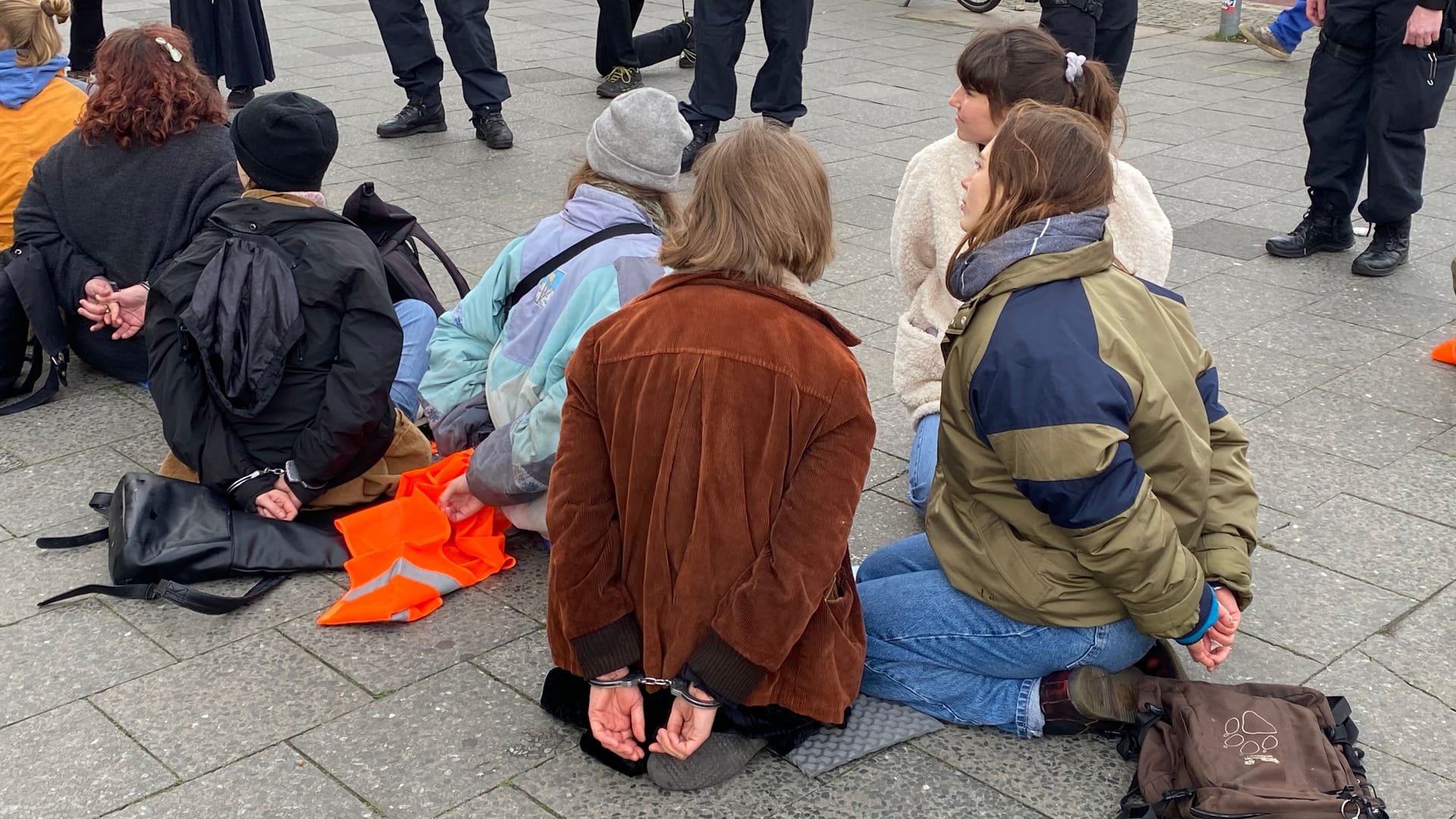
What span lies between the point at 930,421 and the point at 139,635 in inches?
76.3

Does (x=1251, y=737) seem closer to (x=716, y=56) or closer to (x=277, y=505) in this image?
(x=277, y=505)

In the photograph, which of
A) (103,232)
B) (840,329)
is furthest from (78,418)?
(840,329)

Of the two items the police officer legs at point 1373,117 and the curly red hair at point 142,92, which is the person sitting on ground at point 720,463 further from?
the police officer legs at point 1373,117

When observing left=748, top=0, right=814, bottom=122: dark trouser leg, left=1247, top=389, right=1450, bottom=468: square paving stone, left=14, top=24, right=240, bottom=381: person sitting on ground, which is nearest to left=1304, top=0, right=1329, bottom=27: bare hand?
left=1247, top=389, right=1450, bottom=468: square paving stone

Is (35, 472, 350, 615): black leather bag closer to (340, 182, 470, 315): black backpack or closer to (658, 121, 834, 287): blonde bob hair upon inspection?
(340, 182, 470, 315): black backpack

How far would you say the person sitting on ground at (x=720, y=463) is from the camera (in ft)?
7.51

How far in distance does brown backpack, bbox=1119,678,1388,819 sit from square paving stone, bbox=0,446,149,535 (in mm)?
2595

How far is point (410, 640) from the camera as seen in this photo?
10.1ft

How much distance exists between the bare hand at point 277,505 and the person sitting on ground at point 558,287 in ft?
1.24

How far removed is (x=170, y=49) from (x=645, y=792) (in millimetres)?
2581

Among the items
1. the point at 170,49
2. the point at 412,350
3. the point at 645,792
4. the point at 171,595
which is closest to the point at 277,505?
the point at 171,595

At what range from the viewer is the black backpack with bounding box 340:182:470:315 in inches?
154

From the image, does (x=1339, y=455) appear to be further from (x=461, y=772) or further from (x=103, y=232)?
(x=103, y=232)

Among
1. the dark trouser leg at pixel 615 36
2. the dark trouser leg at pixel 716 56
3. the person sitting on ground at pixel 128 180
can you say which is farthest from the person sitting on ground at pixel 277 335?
the dark trouser leg at pixel 615 36
